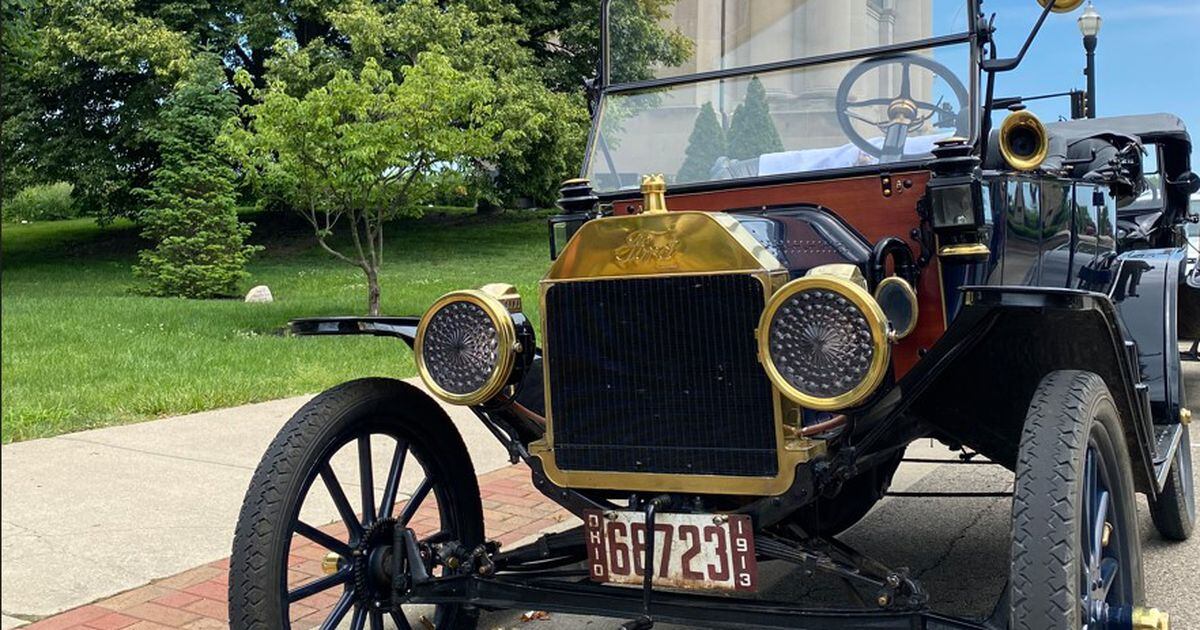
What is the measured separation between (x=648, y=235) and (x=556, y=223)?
45.1 inches

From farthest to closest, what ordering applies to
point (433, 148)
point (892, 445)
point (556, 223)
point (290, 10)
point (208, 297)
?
point (290, 10) → point (208, 297) → point (433, 148) → point (556, 223) → point (892, 445)

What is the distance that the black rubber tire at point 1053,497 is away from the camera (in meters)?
2.36

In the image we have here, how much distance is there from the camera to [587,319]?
2.93 meters

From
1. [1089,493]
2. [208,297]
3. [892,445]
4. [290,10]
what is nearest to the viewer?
[1089,493]

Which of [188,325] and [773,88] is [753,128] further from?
[188,325]

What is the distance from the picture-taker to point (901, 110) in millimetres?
3795

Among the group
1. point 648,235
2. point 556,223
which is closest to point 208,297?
point 556,223

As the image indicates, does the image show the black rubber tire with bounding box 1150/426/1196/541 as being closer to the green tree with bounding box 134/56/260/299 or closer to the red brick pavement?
the red brick pavement

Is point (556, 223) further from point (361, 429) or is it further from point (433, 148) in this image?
point (433, 148)

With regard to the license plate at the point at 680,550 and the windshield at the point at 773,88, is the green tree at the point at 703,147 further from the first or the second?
the license plate at the point at 680,550

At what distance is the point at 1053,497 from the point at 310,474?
190 centimetres

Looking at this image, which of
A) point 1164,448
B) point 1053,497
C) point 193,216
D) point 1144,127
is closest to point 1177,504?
point 1164,448

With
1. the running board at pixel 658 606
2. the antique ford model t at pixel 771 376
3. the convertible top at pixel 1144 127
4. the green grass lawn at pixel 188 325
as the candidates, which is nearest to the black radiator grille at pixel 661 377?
the antique ford model t at pixel 771 376

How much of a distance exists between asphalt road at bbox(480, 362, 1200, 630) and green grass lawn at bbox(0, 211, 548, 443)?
4603 mm
